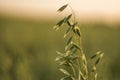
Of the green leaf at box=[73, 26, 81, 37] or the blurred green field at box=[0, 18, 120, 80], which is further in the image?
the blurred green field at box=[0, 18, 120, 80]

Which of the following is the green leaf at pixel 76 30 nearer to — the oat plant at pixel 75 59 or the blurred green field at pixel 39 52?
the oat plant at pixel 75 59

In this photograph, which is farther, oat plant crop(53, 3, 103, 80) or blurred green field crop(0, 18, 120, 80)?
blurred green field crop(0, 18, 120, 80)

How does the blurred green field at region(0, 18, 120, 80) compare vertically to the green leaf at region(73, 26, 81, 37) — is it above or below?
below

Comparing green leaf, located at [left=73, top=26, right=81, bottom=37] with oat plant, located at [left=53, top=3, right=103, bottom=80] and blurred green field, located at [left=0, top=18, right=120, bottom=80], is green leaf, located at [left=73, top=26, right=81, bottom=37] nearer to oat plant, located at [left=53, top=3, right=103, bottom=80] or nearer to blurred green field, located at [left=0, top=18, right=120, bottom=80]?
oat plant, located at [left=53, top=3, right=103, bottom=80]

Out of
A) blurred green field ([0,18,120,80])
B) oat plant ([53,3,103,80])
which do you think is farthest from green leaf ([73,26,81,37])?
blurred green field ([0,18,120,80])

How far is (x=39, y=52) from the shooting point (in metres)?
3.92

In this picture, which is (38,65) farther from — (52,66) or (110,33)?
(110,33)

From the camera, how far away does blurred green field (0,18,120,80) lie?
2354 millimetres

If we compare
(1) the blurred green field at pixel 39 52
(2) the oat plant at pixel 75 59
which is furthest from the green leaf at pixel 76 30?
(1) the blurred green field at pixel 39 52

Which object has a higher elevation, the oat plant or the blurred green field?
the oat plant

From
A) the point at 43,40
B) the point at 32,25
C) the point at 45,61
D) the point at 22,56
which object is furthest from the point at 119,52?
the point at 32,25

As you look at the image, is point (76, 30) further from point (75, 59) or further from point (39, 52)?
point (39, 52)

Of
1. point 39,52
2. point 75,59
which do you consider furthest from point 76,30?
point 39,52

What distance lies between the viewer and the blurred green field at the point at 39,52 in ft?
7.72
